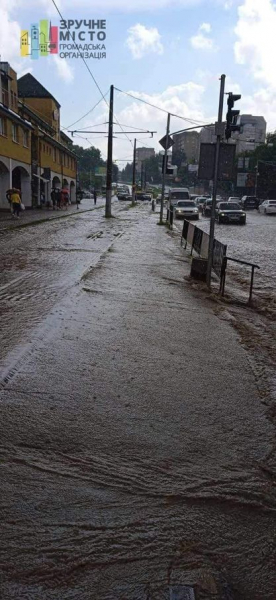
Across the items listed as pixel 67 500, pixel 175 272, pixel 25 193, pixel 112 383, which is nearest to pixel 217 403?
pixel 112 383

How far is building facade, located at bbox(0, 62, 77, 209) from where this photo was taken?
32562 mm

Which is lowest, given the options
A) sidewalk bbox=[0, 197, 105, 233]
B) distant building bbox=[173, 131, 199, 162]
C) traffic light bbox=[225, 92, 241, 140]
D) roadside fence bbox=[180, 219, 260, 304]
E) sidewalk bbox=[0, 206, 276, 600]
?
sidewalk bbox=[0, 197, 105, 233]

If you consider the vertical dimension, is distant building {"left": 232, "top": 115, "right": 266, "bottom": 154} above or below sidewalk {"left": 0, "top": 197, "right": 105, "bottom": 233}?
above

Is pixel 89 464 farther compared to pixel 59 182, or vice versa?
pixel 59 182

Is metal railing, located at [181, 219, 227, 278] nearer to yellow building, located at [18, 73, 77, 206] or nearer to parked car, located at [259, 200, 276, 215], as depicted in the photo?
yellow building, located at [18, 73, 77, 206]

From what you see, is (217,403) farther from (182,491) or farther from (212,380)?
(182,491)

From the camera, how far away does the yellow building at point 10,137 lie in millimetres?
31594

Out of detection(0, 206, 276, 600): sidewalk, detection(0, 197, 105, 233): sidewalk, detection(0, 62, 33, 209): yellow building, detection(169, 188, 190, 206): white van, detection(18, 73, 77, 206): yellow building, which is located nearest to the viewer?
detection(0, 206, 276, 600): sidewalk

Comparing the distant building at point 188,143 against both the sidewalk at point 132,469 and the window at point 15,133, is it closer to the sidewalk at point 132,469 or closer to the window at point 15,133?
the window at point 15,133

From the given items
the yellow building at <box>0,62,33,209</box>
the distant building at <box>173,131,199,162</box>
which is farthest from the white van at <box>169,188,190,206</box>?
the distant building at <box>173,131,199,162</box>

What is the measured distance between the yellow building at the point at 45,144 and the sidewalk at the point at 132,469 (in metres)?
37.1

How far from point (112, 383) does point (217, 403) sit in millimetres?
1006

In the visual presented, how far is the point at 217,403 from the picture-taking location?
4.53 m

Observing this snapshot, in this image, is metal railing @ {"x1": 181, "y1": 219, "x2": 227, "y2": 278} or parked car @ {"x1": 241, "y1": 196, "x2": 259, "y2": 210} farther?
parked car @ {"x1": 241, "y1": 196, "x2": 259, "y2": 210}
